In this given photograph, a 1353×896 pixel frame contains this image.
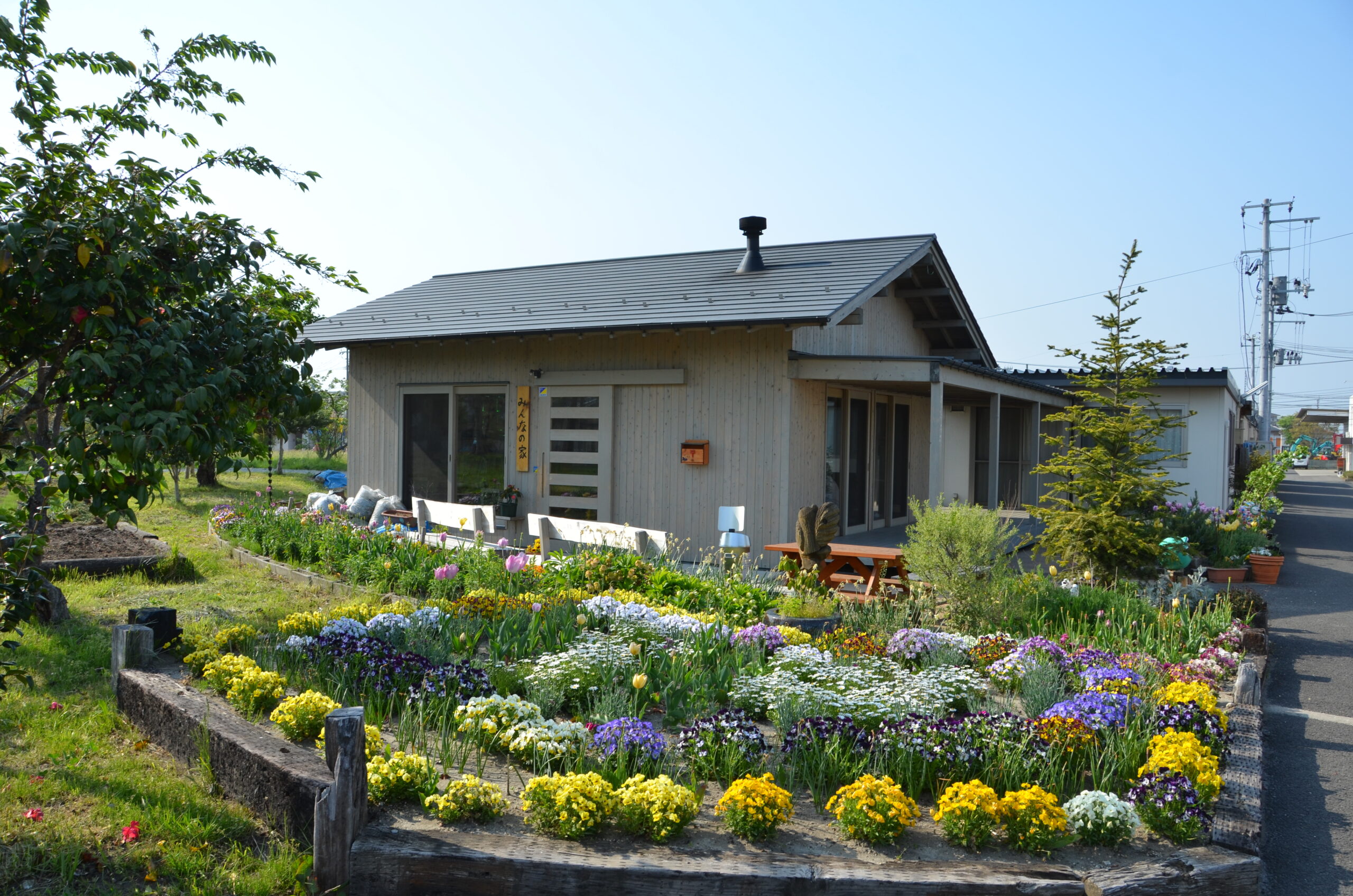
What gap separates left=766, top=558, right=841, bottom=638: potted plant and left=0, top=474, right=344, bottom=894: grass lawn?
3870mm

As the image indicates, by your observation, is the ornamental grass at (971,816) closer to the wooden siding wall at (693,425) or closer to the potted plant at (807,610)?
the potted plant at (807,610)

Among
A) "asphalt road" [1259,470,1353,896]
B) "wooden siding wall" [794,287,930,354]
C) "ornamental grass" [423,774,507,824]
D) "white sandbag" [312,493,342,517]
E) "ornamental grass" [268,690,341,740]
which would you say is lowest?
"asphalt road" [1259,470,1353,896]

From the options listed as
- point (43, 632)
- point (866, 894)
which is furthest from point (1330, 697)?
point (43, 632)

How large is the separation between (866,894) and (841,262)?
9.70 metres

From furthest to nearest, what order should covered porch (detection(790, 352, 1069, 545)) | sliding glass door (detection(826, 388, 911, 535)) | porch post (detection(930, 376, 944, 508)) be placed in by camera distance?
sliding glass door (detection(826, 388, 911, 535))
covered porch (detection(790, 352, 1069, 545))
porch post (detection(930, 376, 944, 508))

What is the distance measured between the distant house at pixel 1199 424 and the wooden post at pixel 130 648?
15.4m

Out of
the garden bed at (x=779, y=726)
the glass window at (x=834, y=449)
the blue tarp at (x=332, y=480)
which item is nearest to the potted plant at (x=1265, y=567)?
the garden bed at (x=779, y=726)

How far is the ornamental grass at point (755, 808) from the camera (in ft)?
11.1

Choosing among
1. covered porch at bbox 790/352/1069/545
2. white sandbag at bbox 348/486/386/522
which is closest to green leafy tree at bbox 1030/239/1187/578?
covered porch at bbox 790/352/1069/545

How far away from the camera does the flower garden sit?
11.4ft

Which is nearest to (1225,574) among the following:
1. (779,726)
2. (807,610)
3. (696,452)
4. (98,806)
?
(696,452)

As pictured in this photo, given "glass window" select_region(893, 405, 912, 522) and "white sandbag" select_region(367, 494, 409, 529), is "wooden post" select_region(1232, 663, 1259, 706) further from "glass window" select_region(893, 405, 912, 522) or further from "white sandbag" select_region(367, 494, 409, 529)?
"white sandbag" select_region(367, 494, 409, 529)

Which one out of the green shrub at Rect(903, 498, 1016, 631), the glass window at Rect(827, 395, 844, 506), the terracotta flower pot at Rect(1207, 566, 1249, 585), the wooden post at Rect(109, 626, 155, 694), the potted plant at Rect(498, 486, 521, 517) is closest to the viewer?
the wooden post at Rect(109, 626, 155, 694)

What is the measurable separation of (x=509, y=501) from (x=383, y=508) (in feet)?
6.97
